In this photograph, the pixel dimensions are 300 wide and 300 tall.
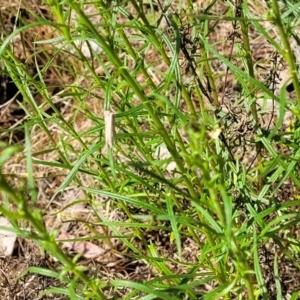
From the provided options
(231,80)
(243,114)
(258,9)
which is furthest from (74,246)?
(258,9)

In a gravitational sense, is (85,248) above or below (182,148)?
below

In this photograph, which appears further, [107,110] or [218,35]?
[218,35]

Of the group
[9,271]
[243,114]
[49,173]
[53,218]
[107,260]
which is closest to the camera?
[243,114]

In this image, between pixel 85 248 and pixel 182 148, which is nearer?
pixel 182 148

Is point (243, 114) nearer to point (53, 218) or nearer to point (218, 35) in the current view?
point (53, 218)

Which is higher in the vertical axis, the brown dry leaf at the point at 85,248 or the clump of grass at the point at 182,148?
the clump of grass at the point at 182,148

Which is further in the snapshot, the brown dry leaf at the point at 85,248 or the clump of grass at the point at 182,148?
the brown dry leaf at the point at 85,248

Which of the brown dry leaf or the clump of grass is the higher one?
the clump of grass

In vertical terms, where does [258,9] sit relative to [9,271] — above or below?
above

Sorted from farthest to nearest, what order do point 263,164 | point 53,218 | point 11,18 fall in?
point 11,18 → point 53,218 → point 263,164

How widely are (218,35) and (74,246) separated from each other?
136 centimetres

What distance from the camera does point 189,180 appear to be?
1623 millimetres

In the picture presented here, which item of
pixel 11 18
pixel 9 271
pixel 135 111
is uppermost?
pixel 11 18

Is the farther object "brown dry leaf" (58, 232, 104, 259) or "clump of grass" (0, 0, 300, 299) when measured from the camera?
"brown dry leaf" (58, 232, 104, 259)
